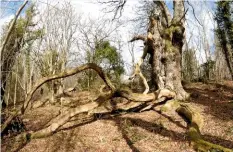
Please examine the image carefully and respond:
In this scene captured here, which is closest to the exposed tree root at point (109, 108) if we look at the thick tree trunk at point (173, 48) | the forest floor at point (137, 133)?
the forest floor at point (137, 133)

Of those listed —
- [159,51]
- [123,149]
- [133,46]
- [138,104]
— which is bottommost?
[123,149]

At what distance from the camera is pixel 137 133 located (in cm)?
978

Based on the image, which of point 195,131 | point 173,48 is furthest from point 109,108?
point 195,131

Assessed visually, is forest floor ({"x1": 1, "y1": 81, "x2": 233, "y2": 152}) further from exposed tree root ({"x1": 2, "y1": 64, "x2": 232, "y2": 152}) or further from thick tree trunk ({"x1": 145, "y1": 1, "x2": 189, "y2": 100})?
thick tree trunk ({"x1": 145, "y1": 1, "x2": 189, "y2": 100})

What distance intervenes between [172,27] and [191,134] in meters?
6.15

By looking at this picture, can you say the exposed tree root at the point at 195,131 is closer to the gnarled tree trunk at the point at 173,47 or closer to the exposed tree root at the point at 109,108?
the exposed tree root at the point at 109,108

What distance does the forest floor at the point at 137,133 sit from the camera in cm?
860

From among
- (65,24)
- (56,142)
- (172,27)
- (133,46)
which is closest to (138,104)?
(172,27)

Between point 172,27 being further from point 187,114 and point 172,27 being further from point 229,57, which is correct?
point 229,57

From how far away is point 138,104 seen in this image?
12789 mm

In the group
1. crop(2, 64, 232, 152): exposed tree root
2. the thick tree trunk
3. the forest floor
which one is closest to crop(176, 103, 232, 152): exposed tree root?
crop(2, 64, 232, 152): exposed tree root

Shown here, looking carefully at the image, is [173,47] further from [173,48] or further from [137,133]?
[137,133]

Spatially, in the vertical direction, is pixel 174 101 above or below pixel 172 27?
below

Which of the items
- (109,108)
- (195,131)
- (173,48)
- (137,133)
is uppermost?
(173,48)
